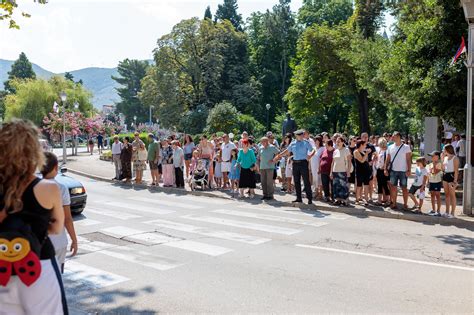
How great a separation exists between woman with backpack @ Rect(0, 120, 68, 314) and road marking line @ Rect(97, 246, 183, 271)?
391cm

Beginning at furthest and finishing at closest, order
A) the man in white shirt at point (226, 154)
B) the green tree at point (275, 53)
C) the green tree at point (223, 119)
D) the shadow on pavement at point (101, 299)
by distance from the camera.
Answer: the green tree at point (275, 53), the green tree at point (223, 119), the man in white shirt at point (226, 154), the shadow on pavement at point (101, 299)

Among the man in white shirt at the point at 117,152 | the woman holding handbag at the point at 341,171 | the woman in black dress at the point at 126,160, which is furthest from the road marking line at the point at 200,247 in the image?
the man in white shirt at the point at 117,152

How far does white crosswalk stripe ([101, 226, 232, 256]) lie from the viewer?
8023 mm

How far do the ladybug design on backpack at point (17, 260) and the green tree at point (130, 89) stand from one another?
9765 centimetres

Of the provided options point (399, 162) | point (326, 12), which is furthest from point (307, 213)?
point (326, 12)

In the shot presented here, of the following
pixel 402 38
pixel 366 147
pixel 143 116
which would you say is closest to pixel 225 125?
pixel 402 38

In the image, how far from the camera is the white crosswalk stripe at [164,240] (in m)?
8.02

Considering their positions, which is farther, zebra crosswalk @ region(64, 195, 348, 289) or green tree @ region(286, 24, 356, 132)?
green tree @ region(286, 24, 356, 132)

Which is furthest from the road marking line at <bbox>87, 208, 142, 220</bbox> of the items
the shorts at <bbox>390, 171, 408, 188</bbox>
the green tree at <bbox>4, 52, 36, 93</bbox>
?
the green tree at <bbox>4, 52, 36, 93</bbox>

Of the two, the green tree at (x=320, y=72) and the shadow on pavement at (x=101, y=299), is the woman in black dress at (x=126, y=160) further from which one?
the green tree at (x=320, y=72)

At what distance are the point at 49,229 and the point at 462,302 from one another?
4.65m

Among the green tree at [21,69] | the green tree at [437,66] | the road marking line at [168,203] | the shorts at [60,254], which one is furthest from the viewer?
the green tree at [21,69]

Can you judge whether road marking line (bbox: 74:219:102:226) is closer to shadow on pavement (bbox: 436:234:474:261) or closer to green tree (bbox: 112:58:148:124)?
shadow on pavement (bbox: 436:234:474:261)

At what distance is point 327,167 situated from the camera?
12898 mm
